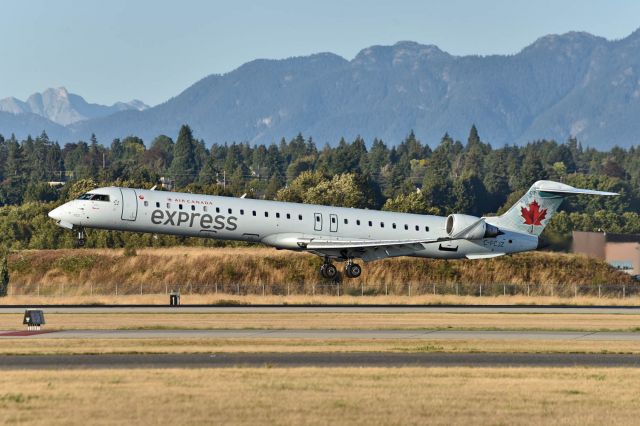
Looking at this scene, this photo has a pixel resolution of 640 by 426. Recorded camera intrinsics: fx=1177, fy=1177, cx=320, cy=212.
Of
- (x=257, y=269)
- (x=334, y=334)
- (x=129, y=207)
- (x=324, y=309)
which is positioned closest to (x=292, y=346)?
(x=334, y=334)

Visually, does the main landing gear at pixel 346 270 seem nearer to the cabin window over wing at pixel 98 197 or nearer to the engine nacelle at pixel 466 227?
the engine nacelle at pixel 466 227

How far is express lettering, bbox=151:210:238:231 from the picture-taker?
55.7 meters

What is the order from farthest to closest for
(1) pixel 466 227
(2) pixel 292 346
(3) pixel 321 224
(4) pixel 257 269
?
(4) pixel 257 269 < (1) pixel 466 227 < (3) pixel 321 224 < (2) pixel 292 346

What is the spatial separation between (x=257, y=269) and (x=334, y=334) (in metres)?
38.2

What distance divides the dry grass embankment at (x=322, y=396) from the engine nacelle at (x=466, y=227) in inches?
1171

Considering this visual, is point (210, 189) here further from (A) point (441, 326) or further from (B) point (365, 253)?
(A) point (441, 326)

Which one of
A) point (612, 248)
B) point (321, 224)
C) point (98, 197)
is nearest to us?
point (98, 197)

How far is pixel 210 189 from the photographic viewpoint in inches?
4980

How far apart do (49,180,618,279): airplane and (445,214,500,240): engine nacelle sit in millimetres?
53

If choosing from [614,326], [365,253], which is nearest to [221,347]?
[614,326]

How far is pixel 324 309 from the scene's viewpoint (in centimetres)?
5788

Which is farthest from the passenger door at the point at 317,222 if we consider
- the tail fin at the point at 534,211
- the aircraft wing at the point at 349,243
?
the tail fin at the point at 534,211

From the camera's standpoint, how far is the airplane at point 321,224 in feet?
182

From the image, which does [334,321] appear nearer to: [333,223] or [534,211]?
[333,223]
